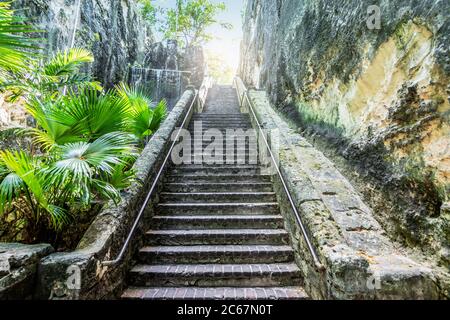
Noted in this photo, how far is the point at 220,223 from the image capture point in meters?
3.76

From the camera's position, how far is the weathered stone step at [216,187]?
4582 millimetres

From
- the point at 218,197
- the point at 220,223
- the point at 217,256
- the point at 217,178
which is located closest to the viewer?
the point at 217,256

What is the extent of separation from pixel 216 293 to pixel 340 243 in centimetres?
140

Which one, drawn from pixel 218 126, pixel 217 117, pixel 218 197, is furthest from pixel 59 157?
pixel 217 117

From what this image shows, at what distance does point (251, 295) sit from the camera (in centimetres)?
272

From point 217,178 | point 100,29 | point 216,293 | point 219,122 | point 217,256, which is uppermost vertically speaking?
point 100,29

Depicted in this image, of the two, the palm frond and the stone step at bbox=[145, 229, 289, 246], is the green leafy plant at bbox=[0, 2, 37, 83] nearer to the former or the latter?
the palm frond

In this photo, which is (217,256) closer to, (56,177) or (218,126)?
(56,177)

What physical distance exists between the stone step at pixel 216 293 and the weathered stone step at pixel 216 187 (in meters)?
1.91

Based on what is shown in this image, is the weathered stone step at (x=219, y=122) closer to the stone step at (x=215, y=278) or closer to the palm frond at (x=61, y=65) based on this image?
the palm frond at (x=61, y=65)

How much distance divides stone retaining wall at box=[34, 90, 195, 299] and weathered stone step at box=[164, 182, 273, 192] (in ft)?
2.03

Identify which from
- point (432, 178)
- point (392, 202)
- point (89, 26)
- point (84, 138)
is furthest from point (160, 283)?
point (89, 26)

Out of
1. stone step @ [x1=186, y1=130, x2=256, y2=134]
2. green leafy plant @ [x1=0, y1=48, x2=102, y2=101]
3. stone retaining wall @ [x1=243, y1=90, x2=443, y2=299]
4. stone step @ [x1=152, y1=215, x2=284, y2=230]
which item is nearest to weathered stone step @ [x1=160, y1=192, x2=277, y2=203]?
stone retaining wall @ [x1=243, y1=90, x2=443, y2=299]
